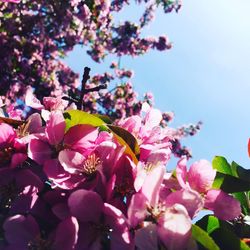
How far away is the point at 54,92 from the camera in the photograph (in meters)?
8.66

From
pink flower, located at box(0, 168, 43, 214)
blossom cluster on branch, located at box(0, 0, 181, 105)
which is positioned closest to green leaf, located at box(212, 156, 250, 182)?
pink flower, located at box(0, 168, 43, 214)

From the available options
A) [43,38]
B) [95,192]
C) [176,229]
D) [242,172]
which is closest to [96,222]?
[95,192]

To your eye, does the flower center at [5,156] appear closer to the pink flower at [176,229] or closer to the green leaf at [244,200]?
the pink flower at [176,229]

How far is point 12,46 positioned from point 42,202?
25.5ft

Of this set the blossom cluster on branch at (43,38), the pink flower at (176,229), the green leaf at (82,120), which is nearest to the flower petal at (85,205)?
the pink flower at (176,229)

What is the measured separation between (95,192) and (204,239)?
0.20m

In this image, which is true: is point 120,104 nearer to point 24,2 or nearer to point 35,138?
point 24,2

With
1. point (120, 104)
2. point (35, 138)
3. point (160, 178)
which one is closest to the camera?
point (160, 178)

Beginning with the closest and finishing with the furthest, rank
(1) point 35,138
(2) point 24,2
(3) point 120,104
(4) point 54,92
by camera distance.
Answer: (1) point 35,138, (2) point 24,2, (4) point 54,92, (3) point 120,104

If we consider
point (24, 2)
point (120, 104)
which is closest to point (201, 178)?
point (24, 2)

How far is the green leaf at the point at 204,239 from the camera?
0.73 m

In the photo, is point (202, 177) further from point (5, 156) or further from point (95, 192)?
point (5, 156)

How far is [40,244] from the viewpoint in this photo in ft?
2.61

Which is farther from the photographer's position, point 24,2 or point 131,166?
point 24,2
